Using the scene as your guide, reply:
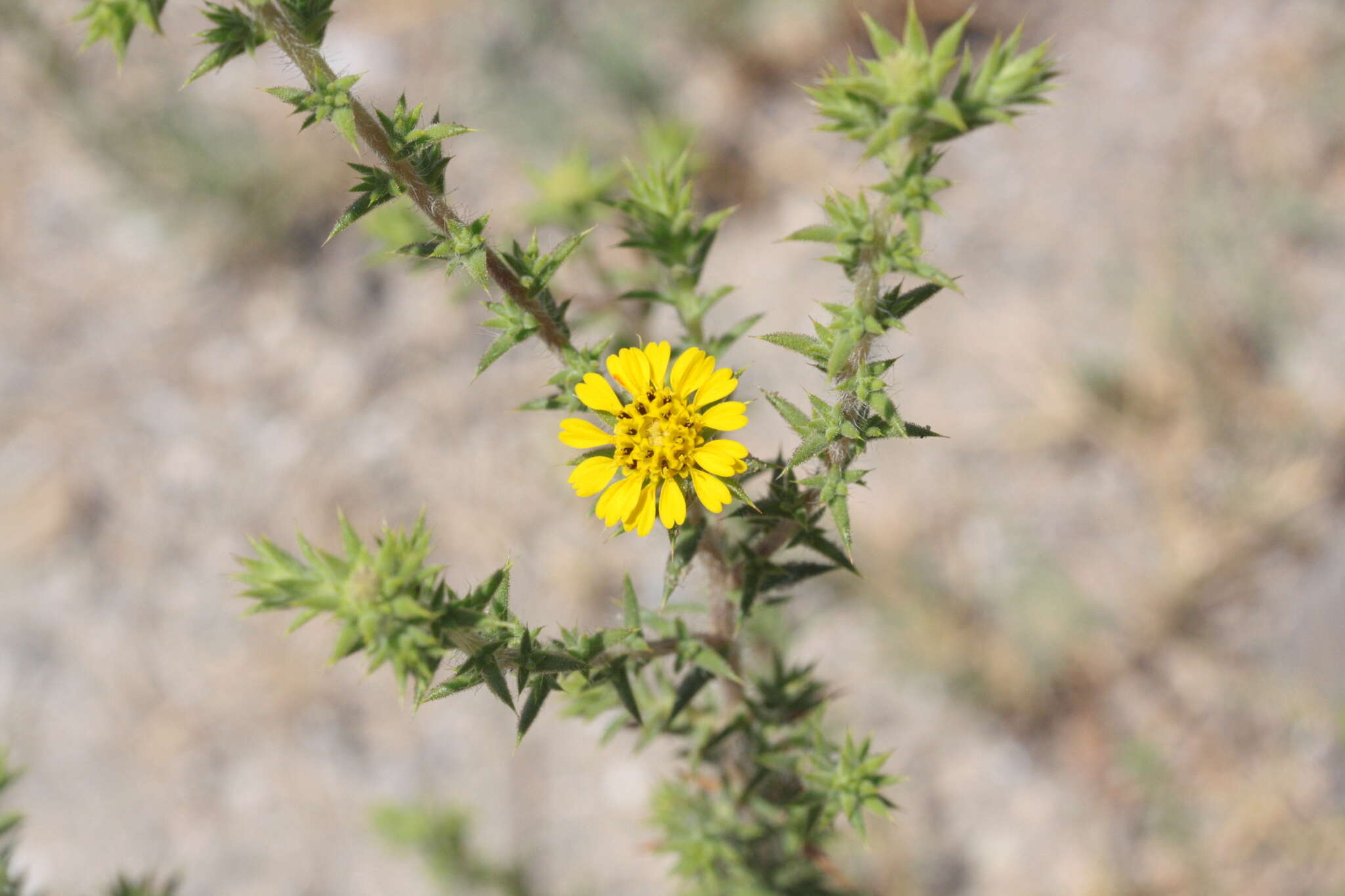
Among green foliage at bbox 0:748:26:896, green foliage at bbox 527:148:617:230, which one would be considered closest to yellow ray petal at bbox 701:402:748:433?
green foliage at bbox 527:148:617:230

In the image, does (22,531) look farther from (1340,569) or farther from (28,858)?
(1340,569)

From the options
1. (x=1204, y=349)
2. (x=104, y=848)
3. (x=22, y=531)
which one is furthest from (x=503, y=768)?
(x=1204, y=349)

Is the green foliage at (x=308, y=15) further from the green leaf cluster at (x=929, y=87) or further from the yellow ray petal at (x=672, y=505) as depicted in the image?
the yellow ray petal at (x=672, y=505)

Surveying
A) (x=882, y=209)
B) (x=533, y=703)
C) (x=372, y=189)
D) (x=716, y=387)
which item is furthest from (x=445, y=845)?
(x=882, y=209)

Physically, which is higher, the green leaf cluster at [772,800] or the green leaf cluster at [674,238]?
the green leaf cluster at [674,238]

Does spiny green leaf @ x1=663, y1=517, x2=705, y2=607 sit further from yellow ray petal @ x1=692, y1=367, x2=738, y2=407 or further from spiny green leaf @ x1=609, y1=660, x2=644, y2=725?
yellow ray petal @ x1=692, y1=367, x2=738, y2=407

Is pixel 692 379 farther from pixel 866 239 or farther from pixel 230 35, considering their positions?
pixel 230 35

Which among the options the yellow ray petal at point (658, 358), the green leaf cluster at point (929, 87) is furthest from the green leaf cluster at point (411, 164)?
the green leaf cluster at point (929, 87)
